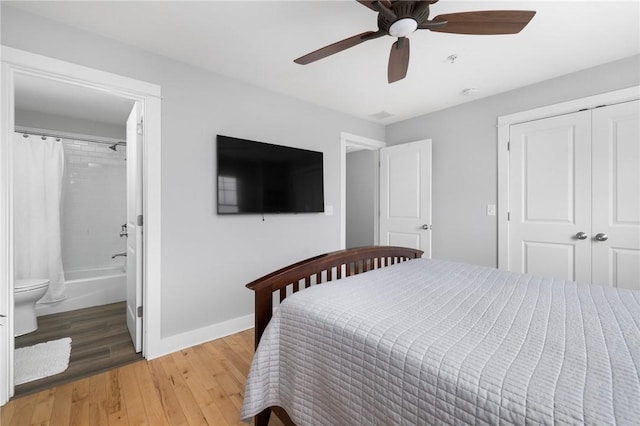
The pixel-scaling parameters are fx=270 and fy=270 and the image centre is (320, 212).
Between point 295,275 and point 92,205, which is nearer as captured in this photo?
point 295,275

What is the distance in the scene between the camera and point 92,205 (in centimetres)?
374

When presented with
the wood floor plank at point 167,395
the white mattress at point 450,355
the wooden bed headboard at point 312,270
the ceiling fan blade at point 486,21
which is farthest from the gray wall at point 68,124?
the ceiling fan blade at point 486,21

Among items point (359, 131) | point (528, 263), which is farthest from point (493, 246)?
point (359, 131)

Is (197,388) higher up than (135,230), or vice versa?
(135,230)

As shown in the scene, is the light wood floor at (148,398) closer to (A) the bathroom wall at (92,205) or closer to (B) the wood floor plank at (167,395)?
(B) the wood floor plank at (167,395)

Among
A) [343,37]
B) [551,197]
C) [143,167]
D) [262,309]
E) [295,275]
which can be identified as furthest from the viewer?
[551,197]

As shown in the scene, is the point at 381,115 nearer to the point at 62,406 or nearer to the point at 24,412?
the point at 62,406

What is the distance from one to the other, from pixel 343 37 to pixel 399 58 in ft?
1.65

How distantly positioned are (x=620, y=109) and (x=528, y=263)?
60.0 inches

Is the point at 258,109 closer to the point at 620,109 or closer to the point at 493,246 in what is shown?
the point at 493,246

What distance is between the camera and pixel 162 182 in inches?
85.5

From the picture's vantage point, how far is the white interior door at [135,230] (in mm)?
2150

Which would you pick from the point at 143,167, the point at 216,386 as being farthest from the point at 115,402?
the point at 143,167

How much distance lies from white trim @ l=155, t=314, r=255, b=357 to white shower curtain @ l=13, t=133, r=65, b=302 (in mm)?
1797
